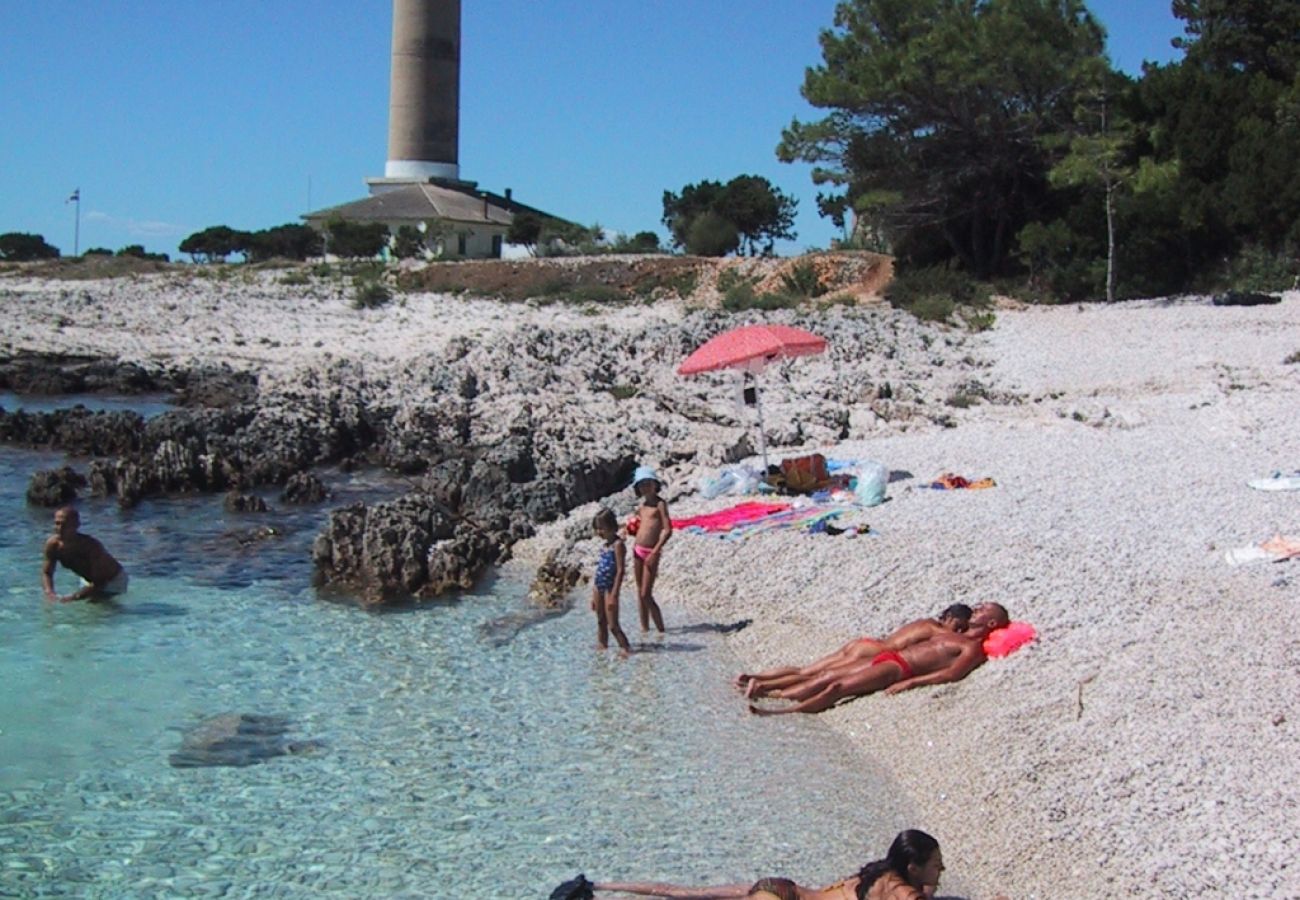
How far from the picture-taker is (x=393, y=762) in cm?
809

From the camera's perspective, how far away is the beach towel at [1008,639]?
8648 mm

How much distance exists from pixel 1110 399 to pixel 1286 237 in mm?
12927

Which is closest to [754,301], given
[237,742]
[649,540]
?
[649,540]

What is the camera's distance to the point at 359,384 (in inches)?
872

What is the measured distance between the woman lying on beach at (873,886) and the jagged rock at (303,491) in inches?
440

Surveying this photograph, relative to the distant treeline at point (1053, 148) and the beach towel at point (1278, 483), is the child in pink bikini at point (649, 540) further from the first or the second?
the distant treeline at point (1053, 148)

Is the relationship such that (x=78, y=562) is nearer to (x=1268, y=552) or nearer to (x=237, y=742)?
(x=237, y=742)

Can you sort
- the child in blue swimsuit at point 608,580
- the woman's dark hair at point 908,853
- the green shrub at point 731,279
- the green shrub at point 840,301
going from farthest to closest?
1. the green shrub at point 731,279
2. the green shrub at point 840,301
3. the child in blue swimsuit at point 608,580
4. the woman's dark hair at point 908,853

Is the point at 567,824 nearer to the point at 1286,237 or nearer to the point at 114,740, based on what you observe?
the point at 114,740

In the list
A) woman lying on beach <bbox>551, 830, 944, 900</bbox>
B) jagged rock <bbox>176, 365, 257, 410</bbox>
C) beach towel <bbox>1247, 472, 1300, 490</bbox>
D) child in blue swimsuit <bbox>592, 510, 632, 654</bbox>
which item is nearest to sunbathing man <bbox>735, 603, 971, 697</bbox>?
child in blue swimsuit <bbox>592, 510, 632, 654</bbox>

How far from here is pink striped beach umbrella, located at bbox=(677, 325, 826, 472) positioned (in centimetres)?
1305

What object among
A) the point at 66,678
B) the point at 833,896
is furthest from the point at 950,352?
the point at 833,896

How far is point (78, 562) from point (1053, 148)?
25366 millimetres

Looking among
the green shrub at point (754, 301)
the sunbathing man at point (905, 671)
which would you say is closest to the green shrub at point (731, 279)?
the green shrub at point (754, 301)
